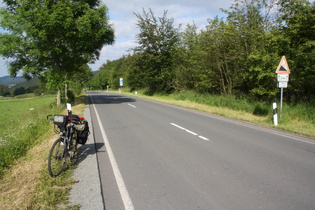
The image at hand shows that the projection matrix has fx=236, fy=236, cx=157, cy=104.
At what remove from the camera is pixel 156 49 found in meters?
33.1

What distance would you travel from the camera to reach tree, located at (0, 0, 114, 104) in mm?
16016

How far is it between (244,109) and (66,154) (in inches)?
515

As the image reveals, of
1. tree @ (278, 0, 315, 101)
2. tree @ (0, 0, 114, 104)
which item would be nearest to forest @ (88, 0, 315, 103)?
tree @ (278, 0, 315, 101)

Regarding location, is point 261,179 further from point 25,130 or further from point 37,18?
point 37,18

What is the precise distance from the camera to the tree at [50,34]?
16.0m

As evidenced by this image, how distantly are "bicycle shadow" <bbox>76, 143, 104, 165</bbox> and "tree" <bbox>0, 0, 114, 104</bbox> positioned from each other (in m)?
12.2

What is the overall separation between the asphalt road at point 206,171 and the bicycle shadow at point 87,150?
0.35ft

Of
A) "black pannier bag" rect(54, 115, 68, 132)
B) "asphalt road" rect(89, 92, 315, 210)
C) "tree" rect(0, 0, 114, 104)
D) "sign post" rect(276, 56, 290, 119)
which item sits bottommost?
"asphalt road" rect(89, 92, 315, 210)

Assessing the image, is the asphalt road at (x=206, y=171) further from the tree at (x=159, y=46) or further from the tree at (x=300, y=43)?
the tree at (x=159, y=46)

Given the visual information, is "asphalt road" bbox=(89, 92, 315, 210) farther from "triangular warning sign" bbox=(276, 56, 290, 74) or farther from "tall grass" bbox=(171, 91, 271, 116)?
"tall grass" bbox=(171, 91, 271, 116)

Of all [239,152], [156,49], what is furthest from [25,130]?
[156,49]

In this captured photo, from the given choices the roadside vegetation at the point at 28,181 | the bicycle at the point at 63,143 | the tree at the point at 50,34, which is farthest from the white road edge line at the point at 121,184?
the tree at the point at 50,34

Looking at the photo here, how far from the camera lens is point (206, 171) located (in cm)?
489

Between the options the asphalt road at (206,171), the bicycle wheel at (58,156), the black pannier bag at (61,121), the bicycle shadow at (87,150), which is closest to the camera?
the asphalt road at (206,171)
